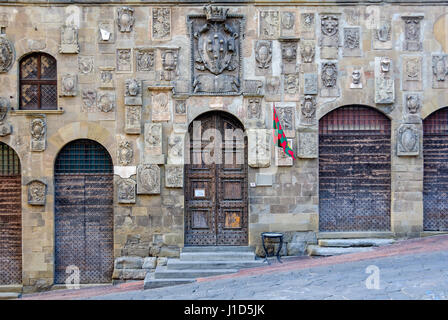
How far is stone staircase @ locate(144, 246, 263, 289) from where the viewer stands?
9.18 metres

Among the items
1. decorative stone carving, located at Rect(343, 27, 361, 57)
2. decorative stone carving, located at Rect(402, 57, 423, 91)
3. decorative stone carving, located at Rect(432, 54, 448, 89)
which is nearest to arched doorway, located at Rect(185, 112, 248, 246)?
decorative stone carving, located at Rect(343, 27, 361, 57)

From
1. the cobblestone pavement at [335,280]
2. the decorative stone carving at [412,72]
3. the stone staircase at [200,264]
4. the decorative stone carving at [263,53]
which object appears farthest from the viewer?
the decorative stone carving at [412,72]

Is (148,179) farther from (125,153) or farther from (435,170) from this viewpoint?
(435,170)

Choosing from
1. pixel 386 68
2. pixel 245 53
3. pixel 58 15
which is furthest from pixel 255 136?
pixel 58 15

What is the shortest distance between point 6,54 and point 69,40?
1.37m

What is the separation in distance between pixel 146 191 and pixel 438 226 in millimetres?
6565

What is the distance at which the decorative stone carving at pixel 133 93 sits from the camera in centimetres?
996

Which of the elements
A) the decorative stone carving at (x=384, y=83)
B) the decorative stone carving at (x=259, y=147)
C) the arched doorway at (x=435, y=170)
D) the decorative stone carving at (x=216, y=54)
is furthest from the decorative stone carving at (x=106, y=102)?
the arched doorway at (x=435, y=170)

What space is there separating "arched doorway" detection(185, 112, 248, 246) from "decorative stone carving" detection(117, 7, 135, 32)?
2497mm

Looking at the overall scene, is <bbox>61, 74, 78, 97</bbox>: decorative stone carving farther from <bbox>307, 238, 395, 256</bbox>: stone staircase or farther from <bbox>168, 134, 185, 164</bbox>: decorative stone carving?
<bbox>307, 238, 395, 256</bbox>: stone staircase

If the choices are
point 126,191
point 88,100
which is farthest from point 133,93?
point 126,191

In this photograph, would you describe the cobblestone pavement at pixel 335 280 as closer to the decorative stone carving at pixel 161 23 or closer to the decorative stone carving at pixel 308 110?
the decorative stone carving at pixel 308 110

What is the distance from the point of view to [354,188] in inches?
412

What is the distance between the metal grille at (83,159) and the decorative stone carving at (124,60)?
174 centimetres
